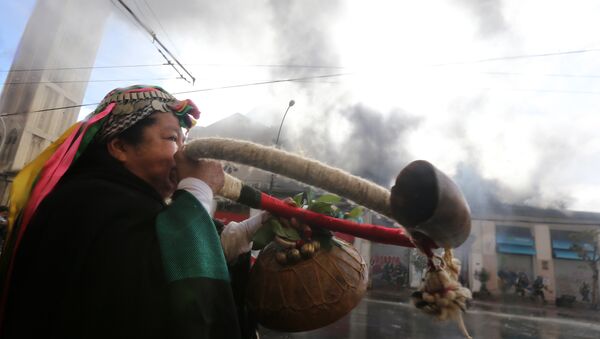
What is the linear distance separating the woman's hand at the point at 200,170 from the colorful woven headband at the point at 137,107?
0.87 feet

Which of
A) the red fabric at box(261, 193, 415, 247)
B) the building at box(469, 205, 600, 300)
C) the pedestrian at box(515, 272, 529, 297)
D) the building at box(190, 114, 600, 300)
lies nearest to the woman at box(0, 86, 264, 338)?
the red fabric at box(261, 193, 415, 247)

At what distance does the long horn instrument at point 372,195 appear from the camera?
3.30ft

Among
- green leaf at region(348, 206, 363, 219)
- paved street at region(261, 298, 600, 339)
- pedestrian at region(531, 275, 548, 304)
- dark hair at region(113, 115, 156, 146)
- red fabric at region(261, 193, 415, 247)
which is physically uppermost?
dark hair at region(113, 115, 156, 146)

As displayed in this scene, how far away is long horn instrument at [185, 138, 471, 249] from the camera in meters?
1.01

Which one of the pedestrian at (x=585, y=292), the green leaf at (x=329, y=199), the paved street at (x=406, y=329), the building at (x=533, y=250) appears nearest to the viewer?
the green leaf at (x=329, y=199)

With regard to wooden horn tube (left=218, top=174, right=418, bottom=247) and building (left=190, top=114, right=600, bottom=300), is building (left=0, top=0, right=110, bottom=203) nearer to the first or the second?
building (left=190, top=114, right=600, bottom=300)

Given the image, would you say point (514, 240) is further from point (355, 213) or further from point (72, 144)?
point (72, 144)

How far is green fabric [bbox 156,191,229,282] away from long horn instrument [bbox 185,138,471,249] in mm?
344

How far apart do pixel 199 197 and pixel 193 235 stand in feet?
0.82

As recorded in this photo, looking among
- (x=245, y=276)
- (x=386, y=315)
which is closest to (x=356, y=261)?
(x=245, y=276)

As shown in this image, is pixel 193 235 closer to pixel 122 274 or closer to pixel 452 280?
pixel 122 274

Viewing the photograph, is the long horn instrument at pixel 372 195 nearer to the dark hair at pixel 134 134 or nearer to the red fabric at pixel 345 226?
the red fabric at pixel 345 226

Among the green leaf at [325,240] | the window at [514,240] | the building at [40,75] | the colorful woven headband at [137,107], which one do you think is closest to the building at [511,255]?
the window at [514,240]

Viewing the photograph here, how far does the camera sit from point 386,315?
40.3 ft
